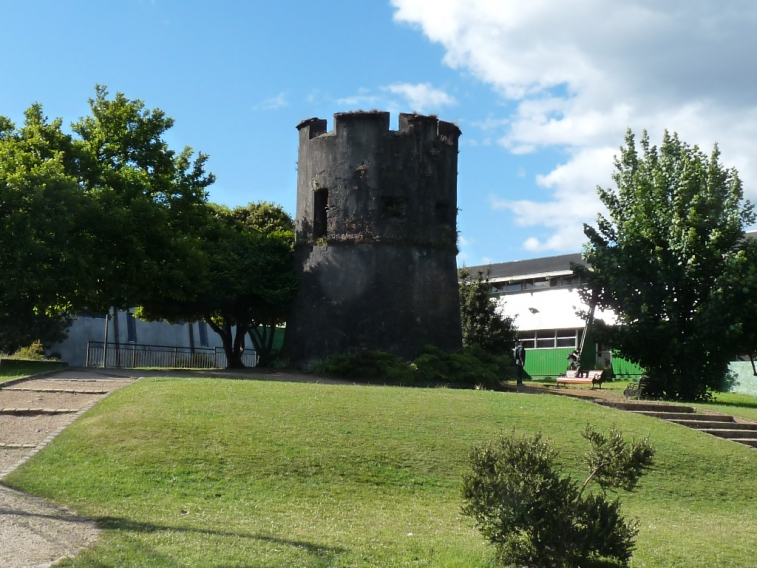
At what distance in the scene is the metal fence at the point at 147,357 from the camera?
114 ft

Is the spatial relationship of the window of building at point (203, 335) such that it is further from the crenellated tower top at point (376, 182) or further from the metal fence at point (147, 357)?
the crenellated tower top at point (376, 182)

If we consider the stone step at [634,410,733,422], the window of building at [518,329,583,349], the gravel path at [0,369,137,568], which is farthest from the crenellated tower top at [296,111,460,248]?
the window of building at [518,329,583,349]

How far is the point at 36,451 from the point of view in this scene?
41.5 ft

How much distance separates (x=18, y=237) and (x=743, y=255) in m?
19.0

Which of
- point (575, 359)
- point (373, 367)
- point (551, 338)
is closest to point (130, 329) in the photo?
point (551, 338)

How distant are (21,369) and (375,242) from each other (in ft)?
35.6

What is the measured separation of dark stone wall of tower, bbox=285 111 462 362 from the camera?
87.9ft

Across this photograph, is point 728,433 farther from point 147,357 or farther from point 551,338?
point 551,338

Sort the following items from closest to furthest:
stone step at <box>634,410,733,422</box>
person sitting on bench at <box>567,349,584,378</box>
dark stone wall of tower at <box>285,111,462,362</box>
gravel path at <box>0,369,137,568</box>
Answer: gravel path at <box>0,369,137,568</box>
stone step at <box>634,410,733,422</box>
dark stone wall of tower at <box>285,111,462,362</box>
person sitting on bench at <box>567,349,584,378</box>

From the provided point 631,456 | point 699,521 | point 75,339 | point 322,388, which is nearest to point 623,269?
point 322,388

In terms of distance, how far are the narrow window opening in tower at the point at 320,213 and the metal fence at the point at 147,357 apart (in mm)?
10410

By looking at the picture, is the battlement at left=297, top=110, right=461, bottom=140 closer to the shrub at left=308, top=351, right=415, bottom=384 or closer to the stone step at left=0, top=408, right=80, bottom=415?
the shrub at left=308, top=351, right=415, bottom=384

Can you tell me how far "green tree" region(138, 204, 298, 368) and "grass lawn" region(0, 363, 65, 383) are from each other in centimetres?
395

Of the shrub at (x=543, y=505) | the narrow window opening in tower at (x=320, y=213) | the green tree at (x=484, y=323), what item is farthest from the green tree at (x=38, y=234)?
the green tree at (x=484, y=323)
